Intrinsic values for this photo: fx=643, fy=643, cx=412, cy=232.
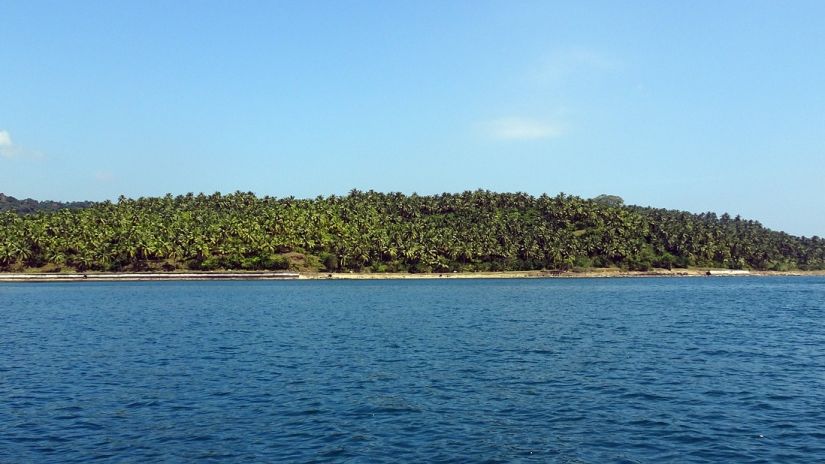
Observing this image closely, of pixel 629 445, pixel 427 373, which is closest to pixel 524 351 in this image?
pixel 427 373

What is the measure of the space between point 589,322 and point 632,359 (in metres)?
29.0

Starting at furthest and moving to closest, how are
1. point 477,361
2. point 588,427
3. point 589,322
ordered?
1. point 589,322
2. point 477,361
3. point 588,427

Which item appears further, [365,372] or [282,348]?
[282,348]

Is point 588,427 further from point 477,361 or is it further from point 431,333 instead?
point 431,333

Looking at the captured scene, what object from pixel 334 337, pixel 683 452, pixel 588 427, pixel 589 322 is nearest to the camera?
pixel 683 452

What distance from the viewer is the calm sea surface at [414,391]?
90.4 ft

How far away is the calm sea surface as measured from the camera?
27.5 meters

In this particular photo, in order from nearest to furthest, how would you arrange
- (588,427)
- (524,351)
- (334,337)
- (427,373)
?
(588,427) → (427,373) → (524,351) → (334,337)

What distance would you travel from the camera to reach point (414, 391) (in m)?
38.4

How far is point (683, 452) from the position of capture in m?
26.8

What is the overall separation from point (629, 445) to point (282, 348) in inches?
1409

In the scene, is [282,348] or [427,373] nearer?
[427,373]

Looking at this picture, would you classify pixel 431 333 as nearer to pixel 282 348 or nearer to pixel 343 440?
pixel 282 348

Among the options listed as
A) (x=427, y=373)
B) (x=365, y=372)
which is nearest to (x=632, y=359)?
(x=427, y=373)
